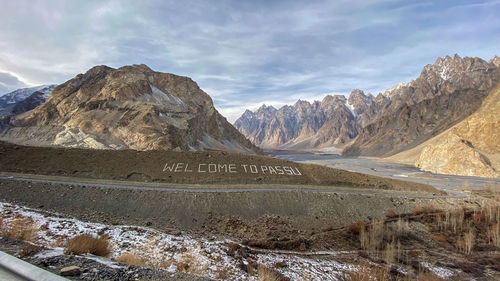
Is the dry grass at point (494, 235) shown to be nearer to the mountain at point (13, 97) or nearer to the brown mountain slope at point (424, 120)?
the brown mountain slope at point (424, 120)

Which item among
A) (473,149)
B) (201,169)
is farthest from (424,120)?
(201,169)

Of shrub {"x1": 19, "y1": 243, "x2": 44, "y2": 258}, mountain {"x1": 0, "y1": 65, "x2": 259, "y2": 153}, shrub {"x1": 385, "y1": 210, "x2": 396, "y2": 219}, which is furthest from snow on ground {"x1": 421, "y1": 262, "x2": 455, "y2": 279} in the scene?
mountain {"x1": 0, "y1": 65, "x2": 259, "y2": 153}

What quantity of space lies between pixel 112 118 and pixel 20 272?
6716cm

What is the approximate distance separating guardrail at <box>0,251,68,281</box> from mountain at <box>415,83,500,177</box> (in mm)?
72323

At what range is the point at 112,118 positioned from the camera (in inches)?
2510

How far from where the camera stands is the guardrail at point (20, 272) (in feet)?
11.3

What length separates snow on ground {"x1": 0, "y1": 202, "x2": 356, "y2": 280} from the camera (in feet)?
30.8

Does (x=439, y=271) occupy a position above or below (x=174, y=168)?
below

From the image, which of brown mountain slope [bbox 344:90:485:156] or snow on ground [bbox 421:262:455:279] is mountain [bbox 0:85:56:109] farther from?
brown mountain slope [bbox 344:90:485:156]

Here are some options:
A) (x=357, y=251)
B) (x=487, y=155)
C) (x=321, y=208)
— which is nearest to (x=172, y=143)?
(x=321, y=208)

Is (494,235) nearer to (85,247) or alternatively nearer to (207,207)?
(207,207)

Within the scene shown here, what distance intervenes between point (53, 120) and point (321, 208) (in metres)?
72.9

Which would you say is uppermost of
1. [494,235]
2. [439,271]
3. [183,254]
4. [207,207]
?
[183,254]

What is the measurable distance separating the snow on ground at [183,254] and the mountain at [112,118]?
149ft
